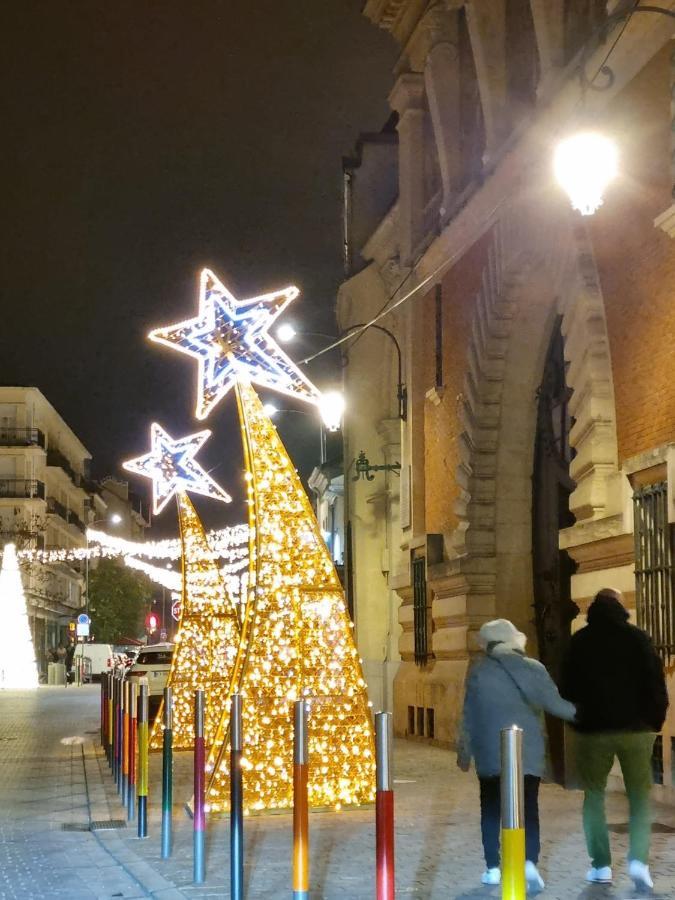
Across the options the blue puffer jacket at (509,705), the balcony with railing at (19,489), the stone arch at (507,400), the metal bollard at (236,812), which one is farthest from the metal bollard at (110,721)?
the balcony with railing at (19,489)

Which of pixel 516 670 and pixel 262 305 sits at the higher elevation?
pixel 262 305

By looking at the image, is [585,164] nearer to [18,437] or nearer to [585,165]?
[585,165]

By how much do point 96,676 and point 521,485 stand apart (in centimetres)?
5131

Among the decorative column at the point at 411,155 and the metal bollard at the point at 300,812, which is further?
the decorative column at the point at 411,155

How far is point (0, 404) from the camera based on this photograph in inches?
3708

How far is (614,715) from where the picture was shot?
8.66 meters

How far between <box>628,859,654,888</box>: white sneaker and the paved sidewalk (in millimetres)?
75

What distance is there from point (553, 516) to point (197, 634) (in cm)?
481

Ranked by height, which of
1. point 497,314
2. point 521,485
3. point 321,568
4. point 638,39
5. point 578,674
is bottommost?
point 578,674

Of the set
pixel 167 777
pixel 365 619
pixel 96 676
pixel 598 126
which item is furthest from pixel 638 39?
pixel 96 676

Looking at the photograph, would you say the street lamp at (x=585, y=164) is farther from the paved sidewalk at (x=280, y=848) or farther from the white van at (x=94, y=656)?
the white van at (x=94, y=656)

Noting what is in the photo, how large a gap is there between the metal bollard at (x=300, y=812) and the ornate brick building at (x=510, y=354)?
19.2ft

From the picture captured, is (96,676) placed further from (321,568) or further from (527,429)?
(321,568)

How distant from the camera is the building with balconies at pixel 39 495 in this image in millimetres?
90438
